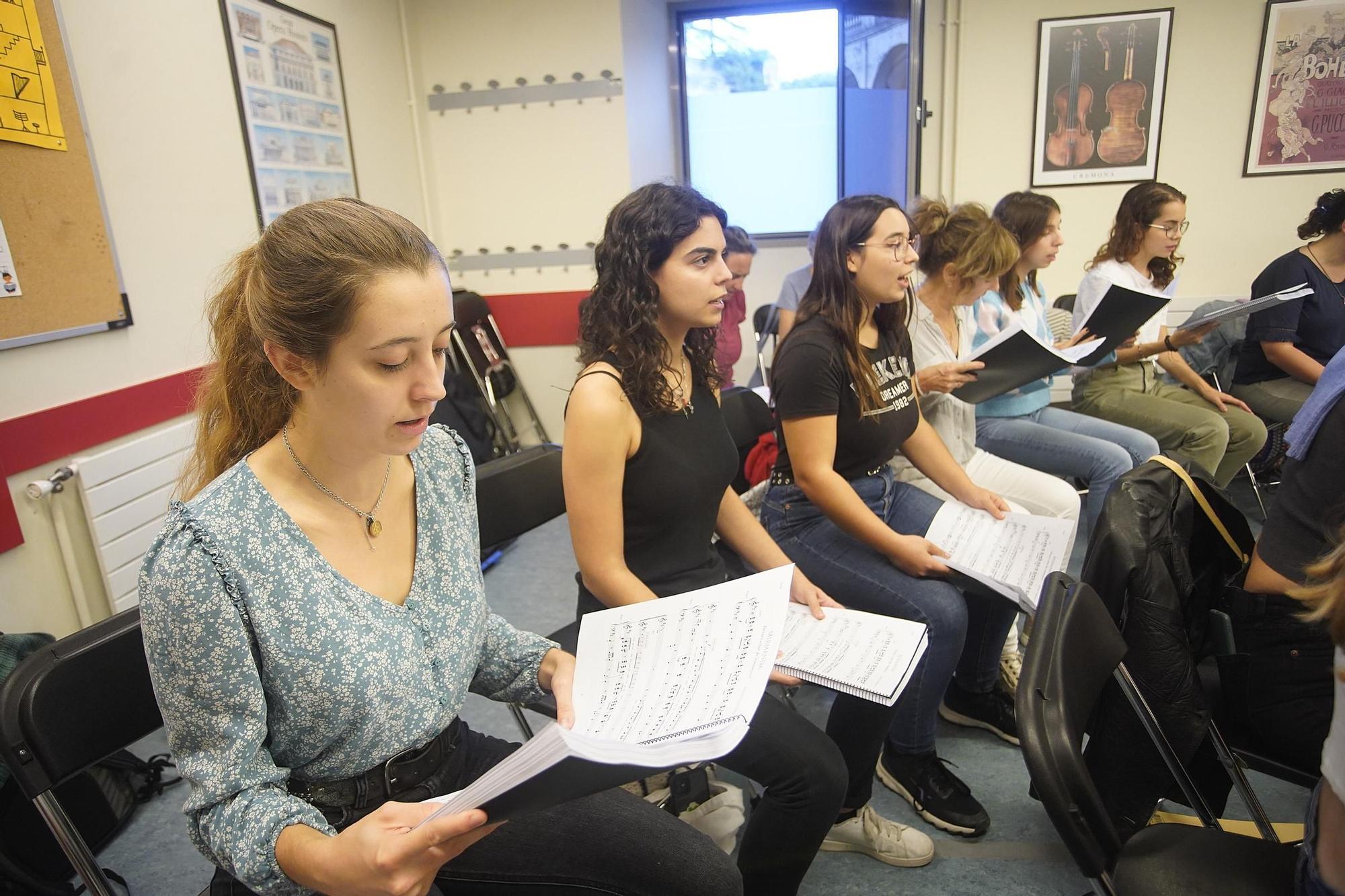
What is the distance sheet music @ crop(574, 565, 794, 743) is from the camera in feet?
2.89

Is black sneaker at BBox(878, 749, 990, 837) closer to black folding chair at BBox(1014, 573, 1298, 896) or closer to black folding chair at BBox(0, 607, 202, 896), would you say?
black folding chair at BBox(1014, 573, 1298, 896)

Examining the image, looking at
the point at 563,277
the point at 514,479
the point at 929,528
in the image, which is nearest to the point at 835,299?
the point at 929,528

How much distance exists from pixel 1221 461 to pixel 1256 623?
6.30 feet

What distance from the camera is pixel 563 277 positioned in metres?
4.12

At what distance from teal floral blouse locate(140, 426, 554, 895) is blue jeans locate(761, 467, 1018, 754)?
96 cm

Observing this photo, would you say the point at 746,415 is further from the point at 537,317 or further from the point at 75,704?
the point at 537,317

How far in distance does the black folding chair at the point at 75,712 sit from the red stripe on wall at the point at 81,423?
1.10m

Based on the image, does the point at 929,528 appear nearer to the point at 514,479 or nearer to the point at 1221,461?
the point at 514,479

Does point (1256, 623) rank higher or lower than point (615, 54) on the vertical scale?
lower

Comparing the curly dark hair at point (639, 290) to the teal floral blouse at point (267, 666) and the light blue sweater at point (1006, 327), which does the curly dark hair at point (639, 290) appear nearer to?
the teal floral blouse at point (267, 666)

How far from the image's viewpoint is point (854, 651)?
137cm

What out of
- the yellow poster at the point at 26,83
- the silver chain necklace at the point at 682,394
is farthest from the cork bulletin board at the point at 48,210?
the silver chain necklace at the point at 682,394

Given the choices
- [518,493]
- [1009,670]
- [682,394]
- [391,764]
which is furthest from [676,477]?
[1009,670]

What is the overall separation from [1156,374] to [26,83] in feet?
11.9
